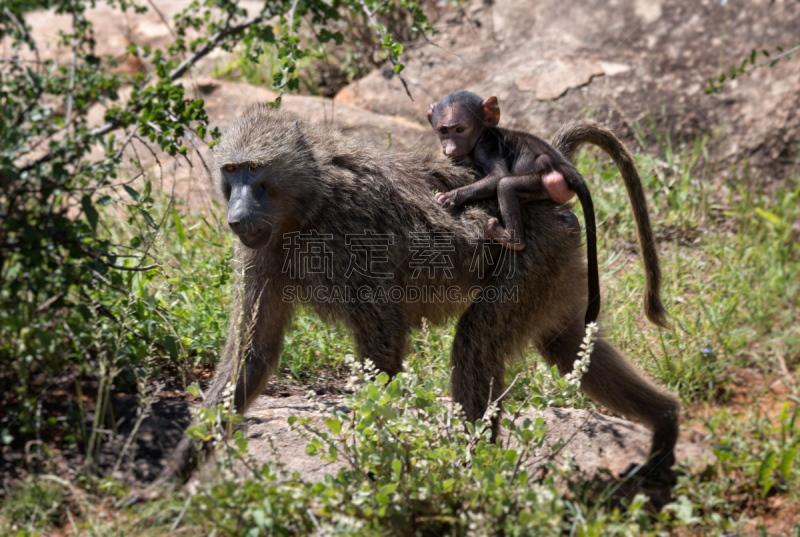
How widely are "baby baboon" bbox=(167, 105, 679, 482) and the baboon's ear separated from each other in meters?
0.34

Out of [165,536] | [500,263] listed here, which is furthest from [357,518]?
[500,263]

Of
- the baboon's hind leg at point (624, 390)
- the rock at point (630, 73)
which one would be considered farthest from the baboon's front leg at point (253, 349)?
the rock at point (630, 73)

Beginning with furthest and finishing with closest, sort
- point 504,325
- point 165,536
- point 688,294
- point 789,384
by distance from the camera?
point 688,294, point 789,384, point 504,325, point 165,536

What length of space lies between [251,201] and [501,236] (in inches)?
43.9

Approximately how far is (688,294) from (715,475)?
1.89m

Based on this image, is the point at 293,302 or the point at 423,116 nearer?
the point at 293,302

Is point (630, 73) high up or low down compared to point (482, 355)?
up

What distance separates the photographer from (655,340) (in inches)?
156

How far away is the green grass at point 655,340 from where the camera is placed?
2486mm

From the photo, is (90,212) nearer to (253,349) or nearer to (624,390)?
(253,349)

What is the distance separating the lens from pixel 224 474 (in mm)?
2240

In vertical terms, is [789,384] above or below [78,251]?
below

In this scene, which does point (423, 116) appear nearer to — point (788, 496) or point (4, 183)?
point (4, 183)

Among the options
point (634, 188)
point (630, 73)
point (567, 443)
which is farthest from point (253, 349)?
point (630, 73)
